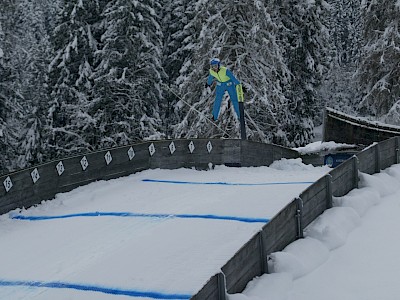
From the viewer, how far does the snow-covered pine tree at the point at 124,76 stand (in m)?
25.3

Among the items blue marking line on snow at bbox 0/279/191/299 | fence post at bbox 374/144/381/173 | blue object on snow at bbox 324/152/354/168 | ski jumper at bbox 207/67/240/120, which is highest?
ski jumper at bbox 207/67/240/120

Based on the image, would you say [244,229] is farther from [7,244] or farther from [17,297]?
[7,244]

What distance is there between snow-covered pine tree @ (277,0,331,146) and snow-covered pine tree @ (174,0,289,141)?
24.7 feet

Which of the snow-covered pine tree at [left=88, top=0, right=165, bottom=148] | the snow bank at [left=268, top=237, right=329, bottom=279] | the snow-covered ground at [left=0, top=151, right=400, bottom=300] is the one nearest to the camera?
the snow-covered ground at [left=0, top=151, right=400, bottom=300]

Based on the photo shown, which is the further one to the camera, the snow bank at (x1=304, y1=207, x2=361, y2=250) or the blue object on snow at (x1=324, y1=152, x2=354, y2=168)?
the blue object on snow at (x1=324, y1=152, x2=354, y2=168)

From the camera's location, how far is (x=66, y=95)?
26766mm

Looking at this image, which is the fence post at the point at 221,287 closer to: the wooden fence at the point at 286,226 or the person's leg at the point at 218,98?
the wooden fence at the point at 286,226

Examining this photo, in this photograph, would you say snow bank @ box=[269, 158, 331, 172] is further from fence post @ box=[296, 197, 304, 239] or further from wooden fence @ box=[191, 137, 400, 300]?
fence post @ box=[296, 197, 304, 239]

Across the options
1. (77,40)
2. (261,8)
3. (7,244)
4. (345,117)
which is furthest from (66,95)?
(7,244)

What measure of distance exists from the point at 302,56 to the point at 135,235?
23.8 metres

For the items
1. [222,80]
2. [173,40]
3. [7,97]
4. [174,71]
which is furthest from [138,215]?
[173,40]

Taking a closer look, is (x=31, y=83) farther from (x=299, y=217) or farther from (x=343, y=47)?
(x=343, y=47)

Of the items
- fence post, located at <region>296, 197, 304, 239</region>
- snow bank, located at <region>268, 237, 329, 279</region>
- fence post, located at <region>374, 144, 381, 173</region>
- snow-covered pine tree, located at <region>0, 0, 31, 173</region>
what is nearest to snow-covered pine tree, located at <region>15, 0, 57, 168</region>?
snow-covered pine tree, located at <region>0, 0, 31, 173</region>

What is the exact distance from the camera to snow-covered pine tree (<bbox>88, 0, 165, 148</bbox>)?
995 inches
